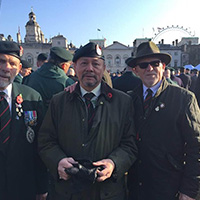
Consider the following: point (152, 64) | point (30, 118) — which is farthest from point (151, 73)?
point (30, 118)

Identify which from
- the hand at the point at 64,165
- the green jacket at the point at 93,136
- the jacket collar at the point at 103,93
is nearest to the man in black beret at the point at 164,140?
the green jacket at the point at 93,136

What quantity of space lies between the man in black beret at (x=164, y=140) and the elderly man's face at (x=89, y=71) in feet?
2.08

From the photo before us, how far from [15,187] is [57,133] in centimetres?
87

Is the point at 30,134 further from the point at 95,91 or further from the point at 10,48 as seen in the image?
the point at 10,48

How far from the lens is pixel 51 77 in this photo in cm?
344

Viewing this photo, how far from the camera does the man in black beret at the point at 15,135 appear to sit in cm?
212

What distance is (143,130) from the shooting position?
224 cm

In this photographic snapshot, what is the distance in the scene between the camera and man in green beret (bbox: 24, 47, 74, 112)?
3.32 meters

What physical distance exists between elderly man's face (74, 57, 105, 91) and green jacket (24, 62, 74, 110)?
134cm

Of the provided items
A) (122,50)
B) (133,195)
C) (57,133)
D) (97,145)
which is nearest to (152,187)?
(133,195)

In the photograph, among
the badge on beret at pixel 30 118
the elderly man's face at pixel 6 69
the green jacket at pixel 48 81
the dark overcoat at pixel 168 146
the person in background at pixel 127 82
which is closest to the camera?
the dark overcoat at pixel 168 146

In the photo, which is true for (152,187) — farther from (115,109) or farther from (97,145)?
(115,109)

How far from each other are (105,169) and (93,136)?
15.1 inches

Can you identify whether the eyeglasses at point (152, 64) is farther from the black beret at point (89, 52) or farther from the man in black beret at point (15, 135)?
the man in black beret at point (15, 135)
